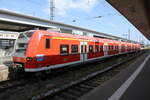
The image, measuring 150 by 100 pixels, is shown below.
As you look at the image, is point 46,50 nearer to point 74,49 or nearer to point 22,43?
point 22,43

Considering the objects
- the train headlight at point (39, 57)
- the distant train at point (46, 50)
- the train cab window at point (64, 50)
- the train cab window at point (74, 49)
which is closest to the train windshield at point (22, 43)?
the distant train at point (46, 50)

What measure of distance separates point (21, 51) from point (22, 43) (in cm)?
50

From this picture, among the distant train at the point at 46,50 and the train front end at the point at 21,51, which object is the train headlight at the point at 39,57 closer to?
the distant train at the point at 46,50

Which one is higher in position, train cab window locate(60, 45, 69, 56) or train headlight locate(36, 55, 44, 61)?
train cab window locate(60, 45, 69, 56)

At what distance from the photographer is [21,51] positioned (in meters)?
9.96

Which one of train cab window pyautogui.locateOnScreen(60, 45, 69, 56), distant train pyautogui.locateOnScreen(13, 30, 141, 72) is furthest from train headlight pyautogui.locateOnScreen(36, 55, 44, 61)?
train cab window pyautogui.locateOnScreen(60, 45, 69, 56)

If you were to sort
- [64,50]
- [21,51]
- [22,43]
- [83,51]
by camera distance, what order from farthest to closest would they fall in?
[83,51] → [64,50] → [22,43] → [21,51]

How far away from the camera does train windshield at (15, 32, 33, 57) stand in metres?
9.80

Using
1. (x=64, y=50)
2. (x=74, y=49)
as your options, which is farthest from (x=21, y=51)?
(x=74, y=49)

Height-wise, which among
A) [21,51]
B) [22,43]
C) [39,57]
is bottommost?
[39,57]

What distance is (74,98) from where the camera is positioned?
6680 millimetres

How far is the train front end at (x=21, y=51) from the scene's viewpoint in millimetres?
9570

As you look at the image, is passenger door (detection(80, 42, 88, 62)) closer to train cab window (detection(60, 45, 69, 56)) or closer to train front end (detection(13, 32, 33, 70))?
train cab window (detection(60, 45, 69, 56))

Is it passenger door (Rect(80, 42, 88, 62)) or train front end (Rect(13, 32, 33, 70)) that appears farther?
passenger door (Rect(80, 42, 88, 62))
